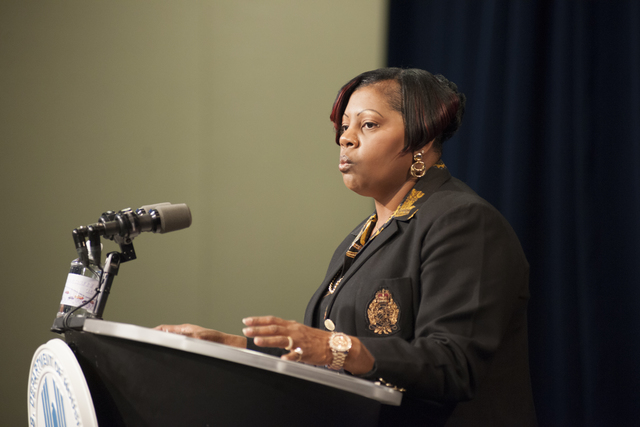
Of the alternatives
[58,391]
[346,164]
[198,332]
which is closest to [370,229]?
[346,164]

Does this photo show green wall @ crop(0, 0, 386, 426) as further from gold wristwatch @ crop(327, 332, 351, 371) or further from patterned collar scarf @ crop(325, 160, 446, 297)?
gold wristwatch @ crop(327, 332, 351, 371)

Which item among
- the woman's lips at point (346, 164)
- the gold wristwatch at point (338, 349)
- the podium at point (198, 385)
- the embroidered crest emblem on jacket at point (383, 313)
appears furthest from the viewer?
the woman's lips at point (346, 164)

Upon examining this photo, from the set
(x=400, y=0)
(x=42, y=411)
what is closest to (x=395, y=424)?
(x=42, y=411)

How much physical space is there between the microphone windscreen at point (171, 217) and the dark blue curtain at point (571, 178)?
1.37 meters

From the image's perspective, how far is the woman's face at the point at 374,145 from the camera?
1.37m

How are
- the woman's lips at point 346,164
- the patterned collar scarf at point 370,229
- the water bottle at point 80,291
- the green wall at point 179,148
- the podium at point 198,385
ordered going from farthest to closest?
the green wall at point 179,148, the woman's lips at point 346,164, the patterned collar scarf at point 370,229, the water bottle at point 80,291, the podium at point 198,385

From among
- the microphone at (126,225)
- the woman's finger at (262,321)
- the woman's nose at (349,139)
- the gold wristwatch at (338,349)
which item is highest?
the woman's nose at (349,139)

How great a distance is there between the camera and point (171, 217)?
102 centimetres

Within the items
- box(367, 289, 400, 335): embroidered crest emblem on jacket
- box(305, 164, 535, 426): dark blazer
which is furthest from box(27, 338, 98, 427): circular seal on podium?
box(367, 289, 400, 335): embroidered crest emblem on jacket

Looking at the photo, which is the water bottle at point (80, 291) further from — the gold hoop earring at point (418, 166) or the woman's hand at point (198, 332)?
the gold hoop earring at point (418, 166)

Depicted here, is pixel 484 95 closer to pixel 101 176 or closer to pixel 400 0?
pixel 400 0

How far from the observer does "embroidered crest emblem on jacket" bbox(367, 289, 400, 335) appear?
1.13 metres

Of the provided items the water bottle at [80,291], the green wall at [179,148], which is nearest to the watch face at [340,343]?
the water bottle at [80,291]

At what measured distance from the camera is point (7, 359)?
2.20 meters
